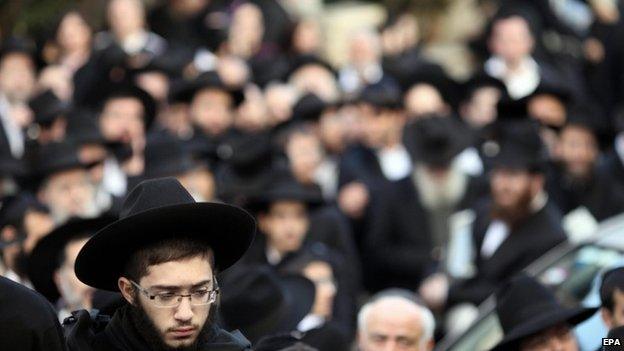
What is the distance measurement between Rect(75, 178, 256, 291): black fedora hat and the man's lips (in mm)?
293

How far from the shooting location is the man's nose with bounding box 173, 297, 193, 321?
212 inches

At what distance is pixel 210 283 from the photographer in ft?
18.0

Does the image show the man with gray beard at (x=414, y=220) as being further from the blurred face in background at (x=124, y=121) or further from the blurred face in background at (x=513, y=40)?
the blurred face in background at (x=513, y=40)

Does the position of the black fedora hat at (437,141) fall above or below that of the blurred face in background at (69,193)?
above

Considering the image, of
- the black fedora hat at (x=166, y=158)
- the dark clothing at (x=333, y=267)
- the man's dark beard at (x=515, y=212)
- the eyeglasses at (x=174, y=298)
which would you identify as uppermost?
the black fedora hat at (x=166, y=158)

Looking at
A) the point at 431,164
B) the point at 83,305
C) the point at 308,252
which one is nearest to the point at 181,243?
the point at 83,305

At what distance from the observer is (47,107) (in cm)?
1337

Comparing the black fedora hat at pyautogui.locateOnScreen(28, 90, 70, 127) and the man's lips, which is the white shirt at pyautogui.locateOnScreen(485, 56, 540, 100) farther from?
the man's lips

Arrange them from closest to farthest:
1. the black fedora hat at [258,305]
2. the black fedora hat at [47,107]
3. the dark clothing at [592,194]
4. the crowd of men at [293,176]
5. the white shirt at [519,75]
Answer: the crowd of men at [293,176]
the black fedora hat at [258,305]
the dark clothing at [592,194]
the black fedora hat at [47,107]
the white shirt at [519,75]

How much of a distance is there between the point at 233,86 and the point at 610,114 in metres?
4.27

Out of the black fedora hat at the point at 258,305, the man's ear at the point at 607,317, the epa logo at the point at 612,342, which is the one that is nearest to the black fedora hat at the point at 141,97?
the black fedora hat at the point at 258,305

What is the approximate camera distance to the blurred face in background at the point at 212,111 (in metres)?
13.5

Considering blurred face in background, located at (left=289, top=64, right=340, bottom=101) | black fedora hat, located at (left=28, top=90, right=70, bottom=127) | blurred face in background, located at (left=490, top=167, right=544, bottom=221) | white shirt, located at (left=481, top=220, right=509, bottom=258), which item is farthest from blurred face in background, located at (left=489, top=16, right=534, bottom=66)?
white shirt, located at (left=481, top=220, right=509, bottom=258)

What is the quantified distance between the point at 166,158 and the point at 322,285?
2208mm
